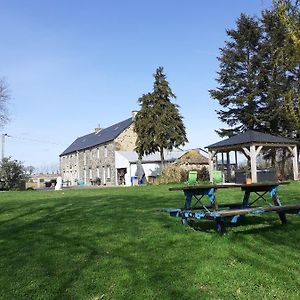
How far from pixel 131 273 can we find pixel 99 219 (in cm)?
393

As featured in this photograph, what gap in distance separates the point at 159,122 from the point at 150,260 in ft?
107

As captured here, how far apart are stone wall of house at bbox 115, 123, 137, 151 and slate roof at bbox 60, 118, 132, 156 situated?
Answer: 0.47 m

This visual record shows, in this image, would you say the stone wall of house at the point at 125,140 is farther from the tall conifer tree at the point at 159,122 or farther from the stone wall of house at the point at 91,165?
the tall conifer tree at the point at 159,122

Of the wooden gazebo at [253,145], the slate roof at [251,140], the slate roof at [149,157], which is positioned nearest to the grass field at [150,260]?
the wooden gazebo at [253,145]

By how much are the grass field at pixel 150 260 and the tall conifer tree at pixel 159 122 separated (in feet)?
97.4

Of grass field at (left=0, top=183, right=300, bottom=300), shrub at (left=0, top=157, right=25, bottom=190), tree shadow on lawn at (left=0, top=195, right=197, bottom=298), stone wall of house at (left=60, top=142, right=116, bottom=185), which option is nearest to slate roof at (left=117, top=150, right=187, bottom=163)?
stone wall of house at (left=60, top=142, right=116, bottom=185)

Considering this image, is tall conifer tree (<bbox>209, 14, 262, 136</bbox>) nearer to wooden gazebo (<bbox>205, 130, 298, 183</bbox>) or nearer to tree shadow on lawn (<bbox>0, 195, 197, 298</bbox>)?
wooden gazebo (<bbox>205, 130, 298, 183</bbox>)

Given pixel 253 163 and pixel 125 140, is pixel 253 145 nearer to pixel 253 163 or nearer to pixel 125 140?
pixel 253 163

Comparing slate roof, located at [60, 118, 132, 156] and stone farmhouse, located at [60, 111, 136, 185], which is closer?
stone farmhouse, located at [60, 111, 136, 185]

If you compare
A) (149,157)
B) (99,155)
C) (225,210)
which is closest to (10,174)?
(149,157)

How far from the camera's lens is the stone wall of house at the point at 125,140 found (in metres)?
50.3

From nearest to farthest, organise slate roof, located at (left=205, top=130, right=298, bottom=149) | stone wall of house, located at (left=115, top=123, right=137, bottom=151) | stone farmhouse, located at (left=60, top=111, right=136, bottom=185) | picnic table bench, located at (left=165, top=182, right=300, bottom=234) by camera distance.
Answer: picnic table bench, located at (left=165, top=182, right=300, bottom=234) → slate roof, located at (left=205, top=130, right=298, bottom=149) → stone wall of house, located at (left=115, top=123, right=137, bottom=151) → stone farmhouse, located at (left=60, top=111, right=136, bottom=185)

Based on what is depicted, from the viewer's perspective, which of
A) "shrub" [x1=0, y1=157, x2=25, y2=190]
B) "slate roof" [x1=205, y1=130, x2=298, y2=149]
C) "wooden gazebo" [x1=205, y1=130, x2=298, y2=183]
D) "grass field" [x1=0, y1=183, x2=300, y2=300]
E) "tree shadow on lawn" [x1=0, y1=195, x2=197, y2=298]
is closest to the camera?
"grass field" [x1=0, y1=183, x2=300, y2=300]

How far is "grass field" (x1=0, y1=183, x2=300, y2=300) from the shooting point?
406cm
